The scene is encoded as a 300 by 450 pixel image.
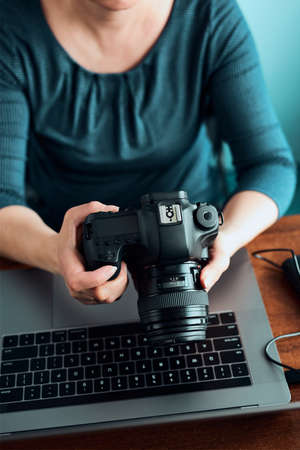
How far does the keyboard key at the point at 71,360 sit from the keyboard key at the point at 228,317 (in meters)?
0.21

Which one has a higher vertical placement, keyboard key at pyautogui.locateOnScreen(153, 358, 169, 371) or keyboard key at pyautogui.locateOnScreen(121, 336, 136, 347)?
keyboard key at pyautogui.locateOnScreen(121, 336, 136, 347)

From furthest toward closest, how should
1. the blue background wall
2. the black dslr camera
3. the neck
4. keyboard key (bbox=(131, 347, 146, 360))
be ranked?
the blue background wall
the neck
keyboard key (bbox=(131, 347, 146, 360))
the black dslr camera

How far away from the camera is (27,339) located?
2.10 feet

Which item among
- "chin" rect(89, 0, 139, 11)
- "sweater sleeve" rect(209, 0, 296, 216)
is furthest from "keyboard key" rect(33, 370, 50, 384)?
"chin" rect(89, 0, 139, 11)

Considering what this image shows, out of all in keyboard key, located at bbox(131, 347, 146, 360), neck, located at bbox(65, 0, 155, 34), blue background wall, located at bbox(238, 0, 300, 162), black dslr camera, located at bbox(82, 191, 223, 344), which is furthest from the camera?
blue background wall, located at bbox(238, 0, 300, 162)

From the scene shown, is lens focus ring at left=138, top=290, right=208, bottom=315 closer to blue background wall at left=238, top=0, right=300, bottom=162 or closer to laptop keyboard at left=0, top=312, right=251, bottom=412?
laptop keyboard at left=0, top=312, right=251, bottom=412

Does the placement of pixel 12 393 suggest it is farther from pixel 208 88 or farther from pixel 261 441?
pixel 208 88

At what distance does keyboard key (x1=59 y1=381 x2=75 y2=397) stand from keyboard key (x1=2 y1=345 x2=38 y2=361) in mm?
64

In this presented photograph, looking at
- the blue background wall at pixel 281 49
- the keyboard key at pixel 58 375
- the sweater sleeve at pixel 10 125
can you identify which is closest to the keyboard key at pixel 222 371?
the keyboard key at pixel 58 375

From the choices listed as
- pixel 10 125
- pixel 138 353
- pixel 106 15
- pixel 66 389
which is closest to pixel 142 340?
pixel 138 353

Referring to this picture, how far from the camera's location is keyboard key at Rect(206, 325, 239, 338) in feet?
2.04

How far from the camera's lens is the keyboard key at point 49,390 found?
0.59 meters

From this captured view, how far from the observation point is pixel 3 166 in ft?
2.56

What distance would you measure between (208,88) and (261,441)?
0.62 meters
